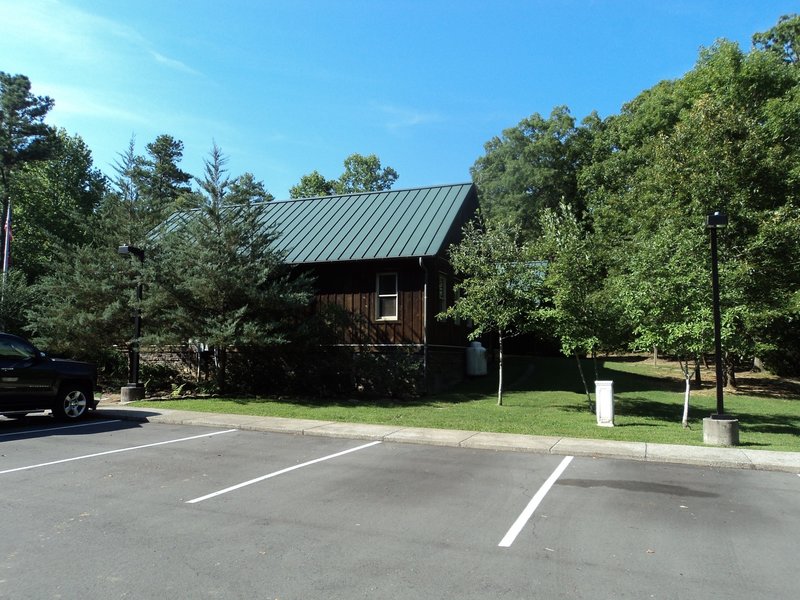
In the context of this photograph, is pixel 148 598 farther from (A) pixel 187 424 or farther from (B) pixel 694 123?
(B) pixel 694 123

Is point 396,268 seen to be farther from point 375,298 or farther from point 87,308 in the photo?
point 87,308

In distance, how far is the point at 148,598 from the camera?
4.04m

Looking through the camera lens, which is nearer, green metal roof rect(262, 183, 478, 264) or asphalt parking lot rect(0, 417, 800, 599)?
asphalt parking lot rect(0, 417, 800, 599)

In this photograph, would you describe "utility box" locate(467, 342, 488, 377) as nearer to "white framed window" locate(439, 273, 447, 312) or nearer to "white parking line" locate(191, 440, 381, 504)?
"white framed window" locate(439, 273, 447, 312)

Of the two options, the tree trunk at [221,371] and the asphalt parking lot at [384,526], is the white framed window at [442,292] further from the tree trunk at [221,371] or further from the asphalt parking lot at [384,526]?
the asphalt parking lot at [384,526]

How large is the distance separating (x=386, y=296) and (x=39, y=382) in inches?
416

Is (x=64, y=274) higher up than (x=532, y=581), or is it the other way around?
(x=64, y=274)

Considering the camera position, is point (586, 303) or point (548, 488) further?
point (586, 303)

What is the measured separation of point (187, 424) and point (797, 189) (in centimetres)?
2384

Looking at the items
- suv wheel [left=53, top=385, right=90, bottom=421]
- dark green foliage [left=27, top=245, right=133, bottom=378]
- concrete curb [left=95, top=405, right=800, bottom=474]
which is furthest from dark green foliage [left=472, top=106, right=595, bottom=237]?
suv wheel [left=53, top=385, right=90, bottom=421]

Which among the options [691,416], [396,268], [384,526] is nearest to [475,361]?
[396,268]

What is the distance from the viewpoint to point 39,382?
1202 centimetres

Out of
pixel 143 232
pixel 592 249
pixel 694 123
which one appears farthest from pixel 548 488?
pixel 694 123

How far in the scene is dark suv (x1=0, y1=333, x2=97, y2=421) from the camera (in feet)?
37.7
